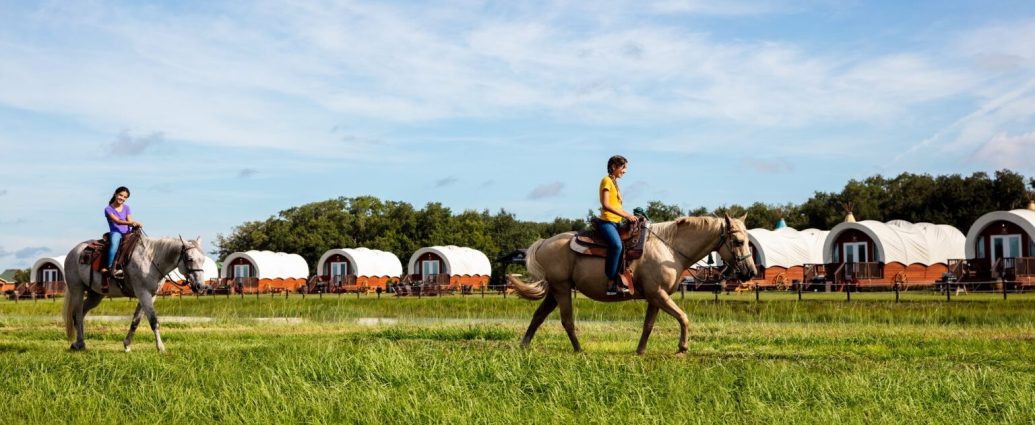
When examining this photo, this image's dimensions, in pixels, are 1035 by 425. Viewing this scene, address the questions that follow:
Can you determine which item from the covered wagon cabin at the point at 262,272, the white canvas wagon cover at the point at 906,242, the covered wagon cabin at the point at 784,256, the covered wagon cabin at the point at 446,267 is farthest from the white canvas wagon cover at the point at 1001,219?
the covered wagon cabin at the point at 262,272

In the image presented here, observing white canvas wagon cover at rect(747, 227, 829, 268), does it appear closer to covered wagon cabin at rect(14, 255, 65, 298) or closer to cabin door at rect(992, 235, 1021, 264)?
cabin door at rect(992, 235, 1021, 264)

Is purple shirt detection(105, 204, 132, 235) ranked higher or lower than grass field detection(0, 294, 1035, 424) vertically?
higher

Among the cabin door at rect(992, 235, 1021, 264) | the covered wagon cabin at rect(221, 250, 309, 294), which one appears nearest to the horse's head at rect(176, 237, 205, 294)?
the cabin door at rect(992, 235, 1021, 264)

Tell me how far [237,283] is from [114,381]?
2258 inches

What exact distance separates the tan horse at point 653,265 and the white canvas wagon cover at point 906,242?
35738mm

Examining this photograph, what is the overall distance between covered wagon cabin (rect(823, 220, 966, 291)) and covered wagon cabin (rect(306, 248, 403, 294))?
2828 cm

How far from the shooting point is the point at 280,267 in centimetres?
6819

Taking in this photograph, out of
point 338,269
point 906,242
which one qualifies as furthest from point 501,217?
point 906,242

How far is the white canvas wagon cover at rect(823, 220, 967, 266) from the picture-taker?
148ft

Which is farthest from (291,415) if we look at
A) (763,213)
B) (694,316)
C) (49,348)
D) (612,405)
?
(763,213)

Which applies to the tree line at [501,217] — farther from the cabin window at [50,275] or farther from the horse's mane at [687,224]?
the horse's mane at [687,224]

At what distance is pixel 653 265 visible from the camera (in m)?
11.8

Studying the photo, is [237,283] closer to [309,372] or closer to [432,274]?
[432,274]

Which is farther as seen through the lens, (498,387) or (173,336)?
(173,336)
